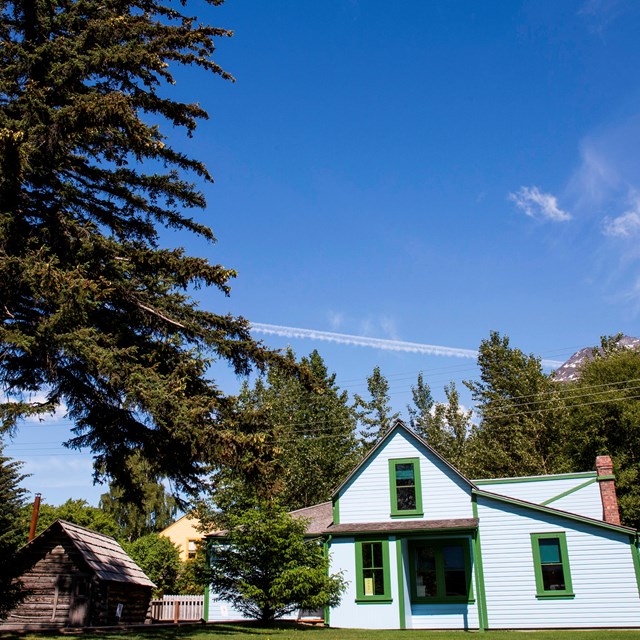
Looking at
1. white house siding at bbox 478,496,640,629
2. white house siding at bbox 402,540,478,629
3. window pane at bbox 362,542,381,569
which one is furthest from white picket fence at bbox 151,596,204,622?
white house siding at bbox 478,496,640,629

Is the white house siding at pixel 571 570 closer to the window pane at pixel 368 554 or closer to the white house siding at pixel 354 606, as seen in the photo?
the white house siding at pixel 354 606

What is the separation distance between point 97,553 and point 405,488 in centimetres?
1142

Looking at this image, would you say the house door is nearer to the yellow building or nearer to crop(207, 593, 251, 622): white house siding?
crop(207, 593, 251, 622): white house siding

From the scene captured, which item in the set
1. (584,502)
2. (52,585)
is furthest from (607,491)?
(52,585)

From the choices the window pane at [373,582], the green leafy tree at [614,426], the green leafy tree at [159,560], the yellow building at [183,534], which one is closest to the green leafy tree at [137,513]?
the yellow building at [183,534]

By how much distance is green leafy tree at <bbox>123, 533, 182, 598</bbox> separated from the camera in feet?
135

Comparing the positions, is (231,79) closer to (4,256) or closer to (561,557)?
(4,256)

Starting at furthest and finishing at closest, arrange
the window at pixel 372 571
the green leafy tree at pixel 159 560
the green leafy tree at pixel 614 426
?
1. the green leafy tree at pixel 159 560
2. the green leafy tree at pixel 614 426
3. the window at pixel 372 571

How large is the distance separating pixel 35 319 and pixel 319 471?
31651 millimetres

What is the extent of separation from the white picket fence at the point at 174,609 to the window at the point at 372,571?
33.1 ft

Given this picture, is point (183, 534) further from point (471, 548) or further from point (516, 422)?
point (471, 548)

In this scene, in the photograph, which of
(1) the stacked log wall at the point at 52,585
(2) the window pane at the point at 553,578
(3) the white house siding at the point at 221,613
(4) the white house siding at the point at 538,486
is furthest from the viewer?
(3) the white house siding at the point at 221,613

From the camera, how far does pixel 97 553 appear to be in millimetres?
22844

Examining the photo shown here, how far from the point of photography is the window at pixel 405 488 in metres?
23.1
